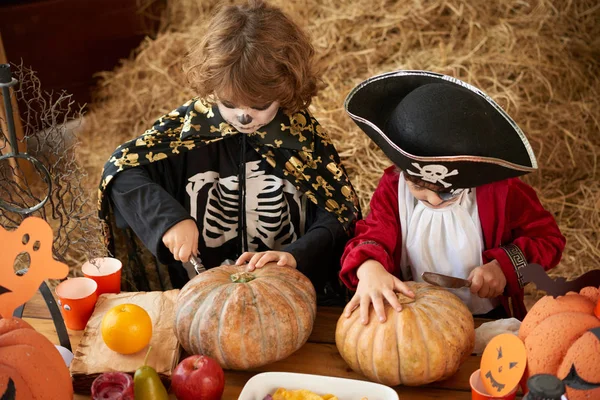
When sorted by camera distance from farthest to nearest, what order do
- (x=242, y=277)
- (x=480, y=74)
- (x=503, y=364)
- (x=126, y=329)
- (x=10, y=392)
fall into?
(x=480, y=74) → (x=242, y=277) → (x=126, y=329) → (x=503, y=364) → (x=10, y=392)

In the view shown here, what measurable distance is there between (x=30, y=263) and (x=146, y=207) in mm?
640

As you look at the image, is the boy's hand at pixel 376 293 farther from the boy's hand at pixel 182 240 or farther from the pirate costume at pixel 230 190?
the boy's hand at pixel 182 240

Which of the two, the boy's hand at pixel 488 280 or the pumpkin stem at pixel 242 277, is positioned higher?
the pumpkin stem at pixel 242 277

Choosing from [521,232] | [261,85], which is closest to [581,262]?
[521,232]

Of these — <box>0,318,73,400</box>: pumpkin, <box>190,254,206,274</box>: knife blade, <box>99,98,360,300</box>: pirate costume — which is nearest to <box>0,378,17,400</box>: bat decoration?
<box>0,318,73,400</box>: pumpkin

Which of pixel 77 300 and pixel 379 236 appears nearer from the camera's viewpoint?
pixel 77 300

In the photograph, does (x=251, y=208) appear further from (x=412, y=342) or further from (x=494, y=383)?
(x=494, y=383)

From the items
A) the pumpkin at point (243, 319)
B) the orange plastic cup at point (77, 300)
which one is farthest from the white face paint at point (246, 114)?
the orange plastic cup at point (77, 300)

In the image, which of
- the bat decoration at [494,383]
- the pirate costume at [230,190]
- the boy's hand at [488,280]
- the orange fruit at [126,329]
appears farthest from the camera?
the pirate costume at [230,190]

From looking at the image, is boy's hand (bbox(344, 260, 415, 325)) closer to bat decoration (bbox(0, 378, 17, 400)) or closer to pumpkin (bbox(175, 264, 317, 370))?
pumpkin (bbox(175, 264, 317, 370))

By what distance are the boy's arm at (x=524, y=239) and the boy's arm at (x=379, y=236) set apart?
263mm

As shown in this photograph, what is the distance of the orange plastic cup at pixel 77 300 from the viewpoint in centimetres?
182

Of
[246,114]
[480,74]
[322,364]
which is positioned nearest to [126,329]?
[322,364]

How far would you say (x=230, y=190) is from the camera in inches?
90.5
